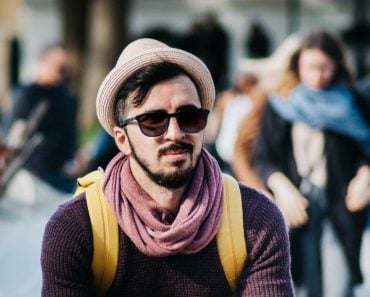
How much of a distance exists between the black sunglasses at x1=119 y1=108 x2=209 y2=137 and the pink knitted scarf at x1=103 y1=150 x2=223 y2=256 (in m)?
0.13

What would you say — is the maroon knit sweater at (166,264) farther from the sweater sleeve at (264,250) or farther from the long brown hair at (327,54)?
the long brown hair at (327,54)

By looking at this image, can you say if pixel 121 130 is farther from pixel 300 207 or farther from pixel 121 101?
pixel 300 207

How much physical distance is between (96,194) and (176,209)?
0.67 ft

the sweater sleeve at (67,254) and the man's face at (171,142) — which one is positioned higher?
the man's face at (171,142)

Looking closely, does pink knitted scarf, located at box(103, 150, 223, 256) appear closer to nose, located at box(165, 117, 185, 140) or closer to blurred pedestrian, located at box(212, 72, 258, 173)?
nose, located at box(165, 117, 185, 140)

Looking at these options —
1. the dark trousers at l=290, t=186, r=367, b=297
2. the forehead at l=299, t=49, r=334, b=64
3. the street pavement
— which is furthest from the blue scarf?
the street pavement

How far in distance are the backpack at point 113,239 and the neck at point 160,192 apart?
106mm

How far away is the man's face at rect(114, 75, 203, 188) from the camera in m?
3.03

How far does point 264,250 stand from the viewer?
307cm

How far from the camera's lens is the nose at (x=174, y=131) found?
303 centimetres

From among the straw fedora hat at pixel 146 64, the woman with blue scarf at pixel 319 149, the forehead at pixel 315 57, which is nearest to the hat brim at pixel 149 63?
the straw fedora hat at pixel 146 64

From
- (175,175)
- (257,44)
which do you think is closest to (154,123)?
(175,175)

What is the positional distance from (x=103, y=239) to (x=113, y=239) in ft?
0.08

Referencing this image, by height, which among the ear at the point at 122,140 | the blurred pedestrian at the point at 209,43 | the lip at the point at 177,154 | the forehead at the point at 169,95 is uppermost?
the blurred pedestrian at the point at 209,43
